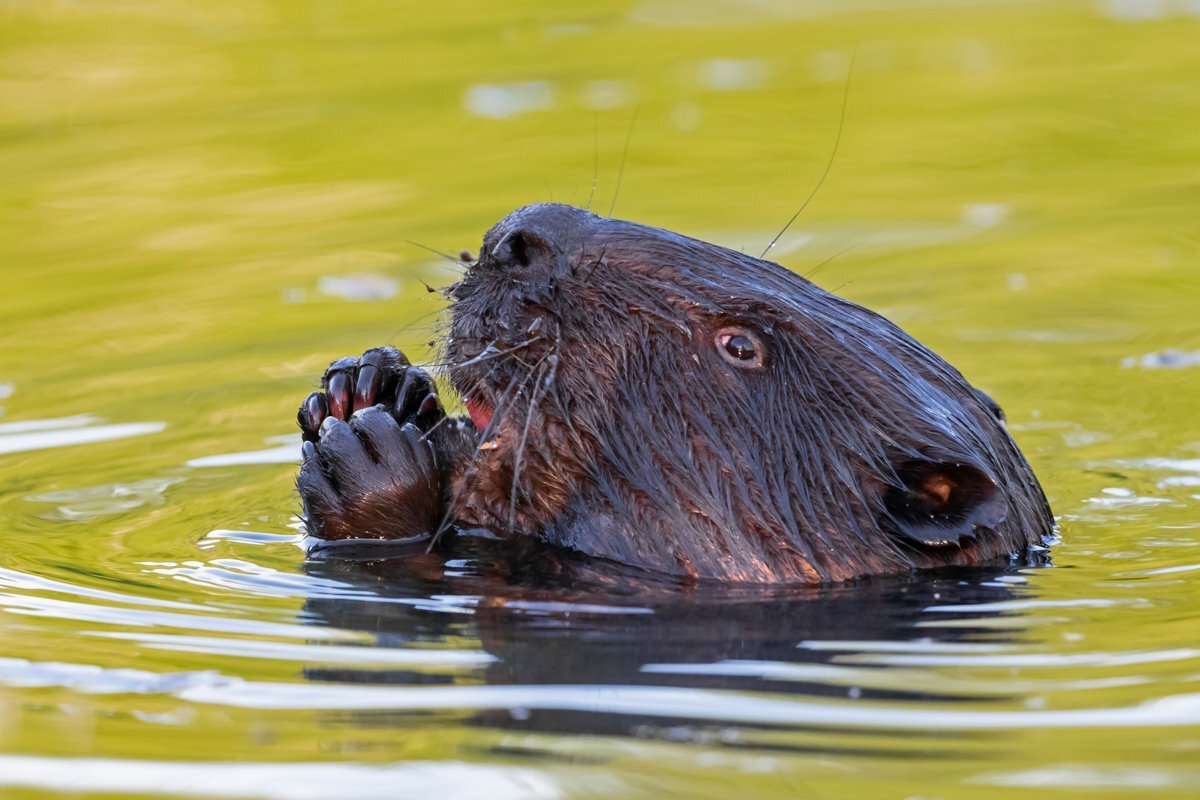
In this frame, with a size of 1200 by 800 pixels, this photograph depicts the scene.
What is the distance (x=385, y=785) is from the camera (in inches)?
133

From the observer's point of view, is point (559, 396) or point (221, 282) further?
point (221, 282)

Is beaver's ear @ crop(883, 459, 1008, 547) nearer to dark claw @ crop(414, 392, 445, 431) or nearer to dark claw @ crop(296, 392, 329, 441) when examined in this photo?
dark claw @ crop(414, 392, 445, 431)

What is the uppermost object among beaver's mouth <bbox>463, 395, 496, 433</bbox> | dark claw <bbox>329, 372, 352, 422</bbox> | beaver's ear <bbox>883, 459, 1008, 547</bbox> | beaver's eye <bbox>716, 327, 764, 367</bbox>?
beaver's eye <bbox>716, 327, 764, 367</bbox>

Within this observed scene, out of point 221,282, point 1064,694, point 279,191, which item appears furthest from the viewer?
point 279,191

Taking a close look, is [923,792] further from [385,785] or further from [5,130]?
[5,130]

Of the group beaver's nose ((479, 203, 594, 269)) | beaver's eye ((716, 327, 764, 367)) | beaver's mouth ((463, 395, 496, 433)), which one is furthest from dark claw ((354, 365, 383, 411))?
beaver's eye ((716, 327, 764, 367))

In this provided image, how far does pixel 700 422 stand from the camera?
4.86 meters

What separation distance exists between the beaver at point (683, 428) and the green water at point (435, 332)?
22cm

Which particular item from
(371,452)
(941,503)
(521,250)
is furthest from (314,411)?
(941,503)

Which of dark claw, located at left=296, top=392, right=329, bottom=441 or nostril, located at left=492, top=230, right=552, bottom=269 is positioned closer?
nostril, located at left=492, top=230, right=552, bottom=269

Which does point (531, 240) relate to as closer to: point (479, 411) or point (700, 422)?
point (479, 411)

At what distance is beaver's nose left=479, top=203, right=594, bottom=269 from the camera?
4820 mm

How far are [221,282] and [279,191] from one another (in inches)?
57.3

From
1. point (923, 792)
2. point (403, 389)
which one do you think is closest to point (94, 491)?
point (403, 389)
